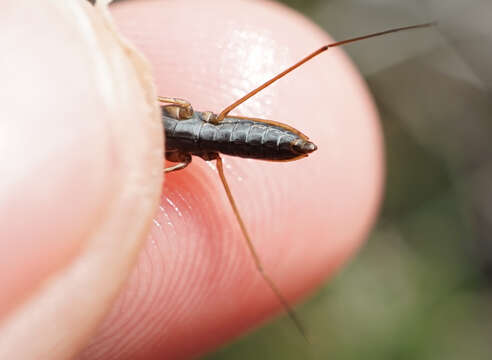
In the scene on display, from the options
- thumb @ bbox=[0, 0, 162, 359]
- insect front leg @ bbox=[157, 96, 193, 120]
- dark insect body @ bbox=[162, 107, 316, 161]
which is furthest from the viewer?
insect front leg @ bbox=[157, 96, 193, 120]

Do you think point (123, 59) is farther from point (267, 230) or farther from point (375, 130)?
point (375, 130)

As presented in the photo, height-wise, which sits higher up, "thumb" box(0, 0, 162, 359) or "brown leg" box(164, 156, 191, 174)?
"thumb" box(0, 0, 162, 359)

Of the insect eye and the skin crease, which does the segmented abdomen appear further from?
the skin crease

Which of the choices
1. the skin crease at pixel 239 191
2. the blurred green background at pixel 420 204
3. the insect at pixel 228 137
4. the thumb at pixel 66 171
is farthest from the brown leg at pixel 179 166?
the blurred green background at pixel 420 204

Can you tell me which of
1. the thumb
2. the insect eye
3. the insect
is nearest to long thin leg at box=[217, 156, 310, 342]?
the insect

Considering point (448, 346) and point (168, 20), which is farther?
point (448, 346)

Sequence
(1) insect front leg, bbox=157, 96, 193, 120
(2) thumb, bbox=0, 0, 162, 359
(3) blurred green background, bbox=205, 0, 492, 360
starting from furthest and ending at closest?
(3) blurred green background, bbox=205, 0, 492, 360 → (1) insect front leg, bbox=157, 96, 193, 120 → (2) thumb, bbox=0, 0, 162, 359

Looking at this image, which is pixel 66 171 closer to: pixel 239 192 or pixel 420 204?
pixel 239 192

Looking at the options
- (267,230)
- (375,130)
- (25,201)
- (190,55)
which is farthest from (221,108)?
(25,201)
